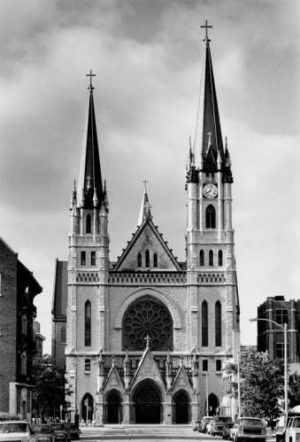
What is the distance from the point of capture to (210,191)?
4966 inches

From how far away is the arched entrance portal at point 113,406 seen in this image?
4737 inches

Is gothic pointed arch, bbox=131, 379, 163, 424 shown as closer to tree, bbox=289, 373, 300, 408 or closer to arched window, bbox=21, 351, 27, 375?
tree, bbox=289, 373, 300, 408

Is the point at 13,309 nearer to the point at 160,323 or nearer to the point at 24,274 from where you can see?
the point at 24,274

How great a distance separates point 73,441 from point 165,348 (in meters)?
58.8

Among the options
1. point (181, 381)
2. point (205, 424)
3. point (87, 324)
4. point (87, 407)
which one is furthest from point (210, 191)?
point (205, 424)

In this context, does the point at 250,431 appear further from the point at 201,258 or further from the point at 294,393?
the point at 201,258

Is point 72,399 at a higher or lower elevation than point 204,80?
lower

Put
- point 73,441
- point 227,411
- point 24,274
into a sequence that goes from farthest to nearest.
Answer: point 227,411 → point 24,274 → point 73,441

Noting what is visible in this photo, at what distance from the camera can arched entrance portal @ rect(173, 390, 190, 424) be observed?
12044 cm

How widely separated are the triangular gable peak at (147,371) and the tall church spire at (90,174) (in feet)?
63.6

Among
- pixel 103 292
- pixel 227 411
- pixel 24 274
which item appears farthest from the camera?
pixel 103 292

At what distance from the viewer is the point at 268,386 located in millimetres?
78625

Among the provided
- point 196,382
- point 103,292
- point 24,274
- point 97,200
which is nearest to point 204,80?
point 97,200

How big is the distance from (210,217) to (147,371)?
19638 mm
